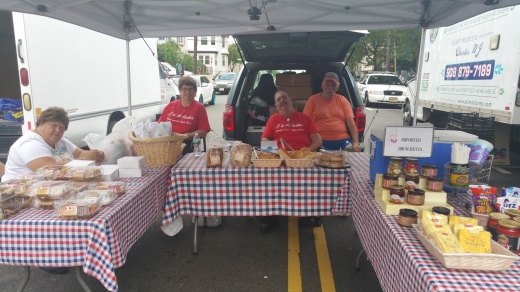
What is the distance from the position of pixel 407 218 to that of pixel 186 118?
3065 mm

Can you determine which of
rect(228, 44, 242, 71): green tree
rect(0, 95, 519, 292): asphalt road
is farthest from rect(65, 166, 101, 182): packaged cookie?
rect(228, 44, 242, 71): green tree

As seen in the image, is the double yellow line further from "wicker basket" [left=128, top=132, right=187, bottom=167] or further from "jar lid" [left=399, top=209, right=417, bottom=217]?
"wicker basket" [left=128, top=132, right=187, bottom=167]

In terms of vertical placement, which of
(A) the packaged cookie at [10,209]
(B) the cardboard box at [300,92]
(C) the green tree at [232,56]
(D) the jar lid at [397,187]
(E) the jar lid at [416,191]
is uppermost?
(C) the green tree at [232,56]

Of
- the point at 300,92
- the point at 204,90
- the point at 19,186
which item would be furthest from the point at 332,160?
the point at 204,90

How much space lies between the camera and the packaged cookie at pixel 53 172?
2.36 metres

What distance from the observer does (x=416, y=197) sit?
1.93 meters

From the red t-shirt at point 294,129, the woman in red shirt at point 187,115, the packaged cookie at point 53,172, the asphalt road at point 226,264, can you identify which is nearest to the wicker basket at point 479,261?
the asphalt road at point 226,264

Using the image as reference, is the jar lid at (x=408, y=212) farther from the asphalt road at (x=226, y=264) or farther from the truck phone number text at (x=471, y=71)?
the truck phone number text at (x=471, y=71)

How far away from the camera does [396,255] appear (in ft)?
5.45

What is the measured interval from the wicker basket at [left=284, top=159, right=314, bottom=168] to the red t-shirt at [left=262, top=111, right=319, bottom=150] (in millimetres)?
934

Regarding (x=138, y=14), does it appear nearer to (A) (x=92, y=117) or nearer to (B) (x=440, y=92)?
(A) (x=92, y=117)

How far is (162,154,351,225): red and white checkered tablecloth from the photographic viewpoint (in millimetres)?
2857

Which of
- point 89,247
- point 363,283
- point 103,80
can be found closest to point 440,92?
point 363,283

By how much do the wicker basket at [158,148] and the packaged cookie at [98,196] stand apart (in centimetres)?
76
